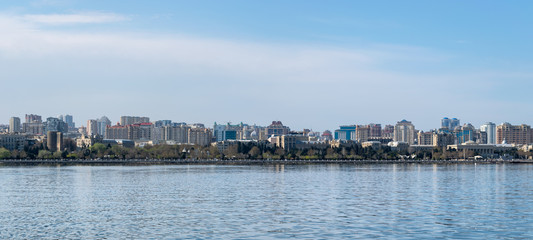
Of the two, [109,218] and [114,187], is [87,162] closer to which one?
[114,187]

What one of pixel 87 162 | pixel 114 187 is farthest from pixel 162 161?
pixel 114 187

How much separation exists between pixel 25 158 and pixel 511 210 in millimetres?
147361

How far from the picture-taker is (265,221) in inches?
1406

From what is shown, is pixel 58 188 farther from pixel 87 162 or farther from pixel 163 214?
pixel 87 162

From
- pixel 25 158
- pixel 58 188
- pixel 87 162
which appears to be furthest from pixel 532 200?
pixel 25 158

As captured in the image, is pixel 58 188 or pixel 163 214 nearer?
pixel 163 214

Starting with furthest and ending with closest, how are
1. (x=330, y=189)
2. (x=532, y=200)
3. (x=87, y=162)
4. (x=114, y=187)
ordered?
(x=87, y=162) → (x=114, y=187) → (x=330, y=189) → (x=532, y=200)

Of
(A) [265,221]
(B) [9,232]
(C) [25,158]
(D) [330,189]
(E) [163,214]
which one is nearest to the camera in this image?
(B) [9,232]

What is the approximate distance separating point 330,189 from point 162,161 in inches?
4525

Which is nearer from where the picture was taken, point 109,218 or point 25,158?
point 109,218

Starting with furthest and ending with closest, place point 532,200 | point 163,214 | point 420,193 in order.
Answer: point 420,193 < point 532,200 < point 163,214

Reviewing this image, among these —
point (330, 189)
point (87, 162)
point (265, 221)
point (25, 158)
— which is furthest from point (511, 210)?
point (25, 158)

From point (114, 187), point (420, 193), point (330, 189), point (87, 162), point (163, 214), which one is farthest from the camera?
point (87, 162)

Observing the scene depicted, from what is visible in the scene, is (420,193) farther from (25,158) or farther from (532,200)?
(25,158)
